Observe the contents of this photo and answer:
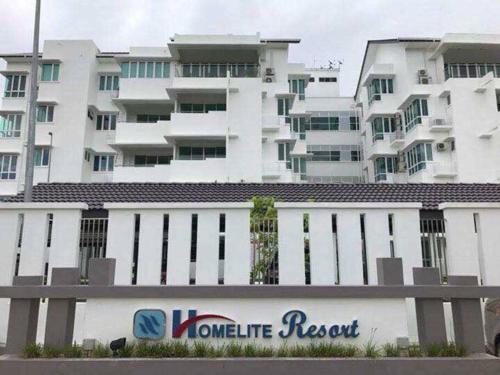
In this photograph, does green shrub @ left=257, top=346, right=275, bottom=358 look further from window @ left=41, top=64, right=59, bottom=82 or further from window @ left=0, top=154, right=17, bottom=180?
window @ left=41, top=64, right=59, bottom=82

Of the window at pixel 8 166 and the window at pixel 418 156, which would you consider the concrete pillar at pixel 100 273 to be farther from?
the window at pixel 8 166

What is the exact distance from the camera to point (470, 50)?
3188 cm

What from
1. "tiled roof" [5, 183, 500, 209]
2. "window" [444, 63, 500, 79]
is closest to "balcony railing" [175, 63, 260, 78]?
"window" [444, 63, 500, 79]

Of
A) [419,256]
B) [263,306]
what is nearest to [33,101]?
[263,306]

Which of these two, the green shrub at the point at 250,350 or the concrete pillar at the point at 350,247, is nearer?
the green shrub at the point at 250,350

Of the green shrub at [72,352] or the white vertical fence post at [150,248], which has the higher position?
the white vertical fence post at [150,248]

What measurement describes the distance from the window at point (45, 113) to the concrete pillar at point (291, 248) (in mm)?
29000

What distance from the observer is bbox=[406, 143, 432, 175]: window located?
30656 millimetres

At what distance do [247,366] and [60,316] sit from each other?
2.50 m

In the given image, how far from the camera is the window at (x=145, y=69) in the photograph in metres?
31.4

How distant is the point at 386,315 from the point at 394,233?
2.24m

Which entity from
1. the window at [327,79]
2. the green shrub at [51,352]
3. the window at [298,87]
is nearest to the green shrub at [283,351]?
the green shrub at [51,352]

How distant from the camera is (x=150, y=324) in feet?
19.2

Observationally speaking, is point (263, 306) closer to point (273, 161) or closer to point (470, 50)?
point (273, 161)
